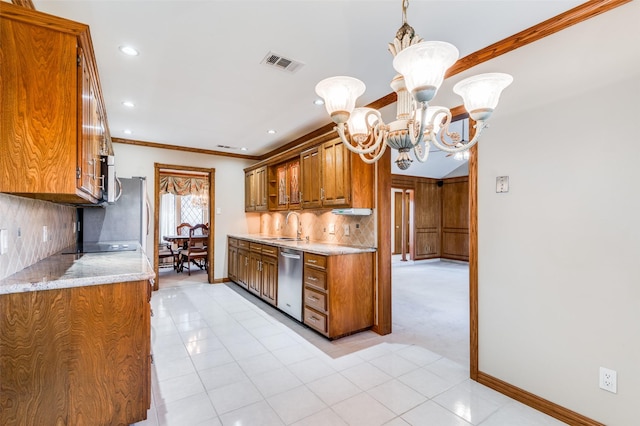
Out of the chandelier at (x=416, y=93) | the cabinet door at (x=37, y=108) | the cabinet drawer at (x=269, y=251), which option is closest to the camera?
the chandelier at (x=416, y=93)

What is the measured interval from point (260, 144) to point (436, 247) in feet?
20.3

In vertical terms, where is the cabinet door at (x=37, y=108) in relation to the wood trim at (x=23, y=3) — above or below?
below

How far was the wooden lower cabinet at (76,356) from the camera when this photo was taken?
1451 millimetres

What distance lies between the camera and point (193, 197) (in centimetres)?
875

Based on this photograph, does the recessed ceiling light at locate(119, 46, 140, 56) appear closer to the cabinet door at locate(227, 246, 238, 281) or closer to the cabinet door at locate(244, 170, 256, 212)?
the cabinet door at locate(244, 170, 256, 212)

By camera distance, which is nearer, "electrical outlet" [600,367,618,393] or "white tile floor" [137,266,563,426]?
"electrical outlet" [600,367,618,393]

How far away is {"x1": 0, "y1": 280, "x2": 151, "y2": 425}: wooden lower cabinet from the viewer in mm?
1451

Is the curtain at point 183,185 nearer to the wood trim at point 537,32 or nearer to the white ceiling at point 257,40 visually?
the white ceiling at point 257,40

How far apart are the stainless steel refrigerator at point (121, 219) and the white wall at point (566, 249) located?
4.33 metres

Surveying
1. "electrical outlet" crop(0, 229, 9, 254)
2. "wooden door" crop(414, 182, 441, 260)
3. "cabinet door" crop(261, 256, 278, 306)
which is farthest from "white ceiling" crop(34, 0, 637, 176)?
"wooden door" crop(414, 182, 441, 260)

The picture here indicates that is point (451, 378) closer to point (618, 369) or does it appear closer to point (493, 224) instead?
point (618, 369)

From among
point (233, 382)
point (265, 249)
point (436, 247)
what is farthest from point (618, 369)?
point (436, 247)

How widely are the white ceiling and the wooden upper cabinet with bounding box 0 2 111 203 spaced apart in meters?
0.48

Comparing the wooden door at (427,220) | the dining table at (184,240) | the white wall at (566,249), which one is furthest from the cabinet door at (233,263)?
the wooden door at (427,220)
